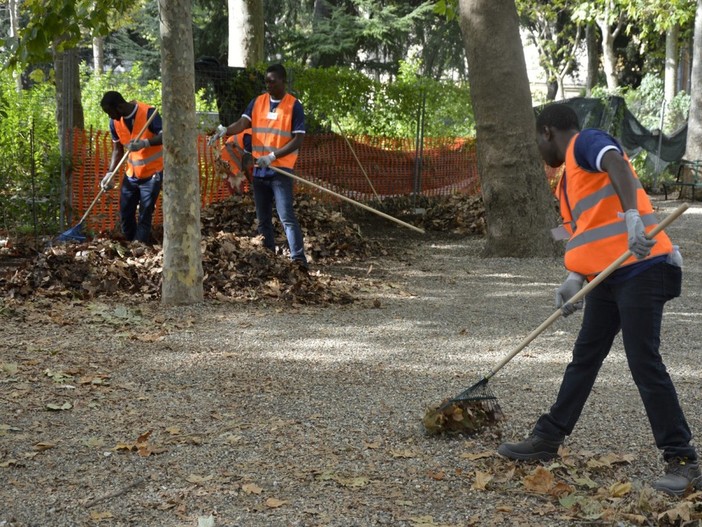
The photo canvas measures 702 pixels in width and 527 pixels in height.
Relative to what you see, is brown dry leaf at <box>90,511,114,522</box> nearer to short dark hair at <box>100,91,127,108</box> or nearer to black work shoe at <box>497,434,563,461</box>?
black work shoe at <box>497,434,563,461</box>

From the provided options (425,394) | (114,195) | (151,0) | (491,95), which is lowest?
(425,394)

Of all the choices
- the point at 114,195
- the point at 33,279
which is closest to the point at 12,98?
the point at 114,195

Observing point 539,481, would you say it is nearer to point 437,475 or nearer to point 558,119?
point 437,475

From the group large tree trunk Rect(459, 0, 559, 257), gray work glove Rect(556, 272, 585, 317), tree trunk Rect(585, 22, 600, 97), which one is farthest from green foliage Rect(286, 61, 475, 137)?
tree trunk Rect(585, 22, 600, 97)

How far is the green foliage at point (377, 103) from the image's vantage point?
574 inches

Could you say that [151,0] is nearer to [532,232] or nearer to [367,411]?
[532,232]

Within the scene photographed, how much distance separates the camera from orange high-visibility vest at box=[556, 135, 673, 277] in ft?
13.6

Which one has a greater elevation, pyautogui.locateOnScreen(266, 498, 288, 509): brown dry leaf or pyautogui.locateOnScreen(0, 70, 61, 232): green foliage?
pyautogui.locateOnScreen(0, 70, 61, 232): green foliage

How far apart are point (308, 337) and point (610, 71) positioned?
2900 centimetres

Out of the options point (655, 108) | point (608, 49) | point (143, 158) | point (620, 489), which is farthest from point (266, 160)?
point (608, 49)

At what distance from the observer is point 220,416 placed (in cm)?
536

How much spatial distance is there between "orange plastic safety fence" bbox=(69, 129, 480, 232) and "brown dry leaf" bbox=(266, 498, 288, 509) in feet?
24.9

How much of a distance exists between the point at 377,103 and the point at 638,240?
482 inches

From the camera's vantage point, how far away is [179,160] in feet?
26.8
